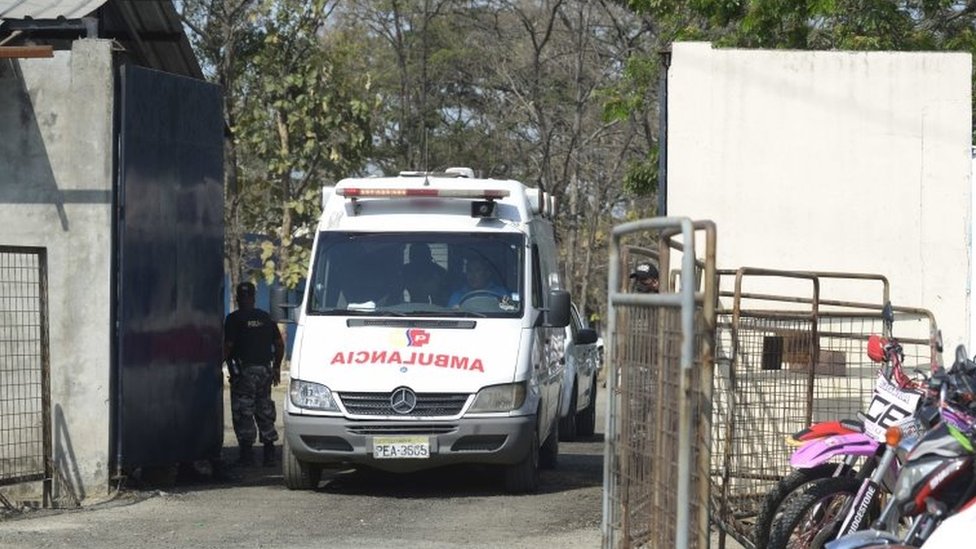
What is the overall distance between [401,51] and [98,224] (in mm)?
22662

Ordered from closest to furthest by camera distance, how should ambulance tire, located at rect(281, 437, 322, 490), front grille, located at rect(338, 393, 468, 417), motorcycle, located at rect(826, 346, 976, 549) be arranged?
motorcycle, located at rect(826, 346, 976, 549)
front grille, located at rect(338, 393, 468, 417)
ambulance tire, located at rect(281, 437, 322, 490)

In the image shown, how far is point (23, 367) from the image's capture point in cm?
1270

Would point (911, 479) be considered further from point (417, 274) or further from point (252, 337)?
point (252, 337)

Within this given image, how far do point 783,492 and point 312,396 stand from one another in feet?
16.2

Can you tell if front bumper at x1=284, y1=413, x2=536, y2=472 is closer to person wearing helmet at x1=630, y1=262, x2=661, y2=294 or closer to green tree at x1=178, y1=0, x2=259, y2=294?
person wearing helmet at x1=630, y1=262, x2=661, y2=294

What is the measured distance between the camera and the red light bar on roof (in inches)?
529

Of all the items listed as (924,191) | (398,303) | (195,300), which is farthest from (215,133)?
(924,191)

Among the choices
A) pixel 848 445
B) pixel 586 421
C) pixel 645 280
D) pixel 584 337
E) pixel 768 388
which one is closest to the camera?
pixel 848 445

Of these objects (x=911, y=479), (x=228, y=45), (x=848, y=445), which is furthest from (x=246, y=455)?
(x=228, y=45)

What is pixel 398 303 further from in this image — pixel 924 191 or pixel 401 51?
pixel 401 51

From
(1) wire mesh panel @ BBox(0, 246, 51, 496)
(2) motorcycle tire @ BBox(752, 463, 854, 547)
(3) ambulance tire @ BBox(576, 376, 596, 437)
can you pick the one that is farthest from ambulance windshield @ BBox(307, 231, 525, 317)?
(3) ambulance tire @ BBox(576, 376, 596, 437)

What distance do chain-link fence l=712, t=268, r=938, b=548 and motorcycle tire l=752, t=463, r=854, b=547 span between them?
0.55m

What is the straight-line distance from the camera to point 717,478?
989cm

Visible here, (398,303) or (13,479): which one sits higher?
(398,303)
